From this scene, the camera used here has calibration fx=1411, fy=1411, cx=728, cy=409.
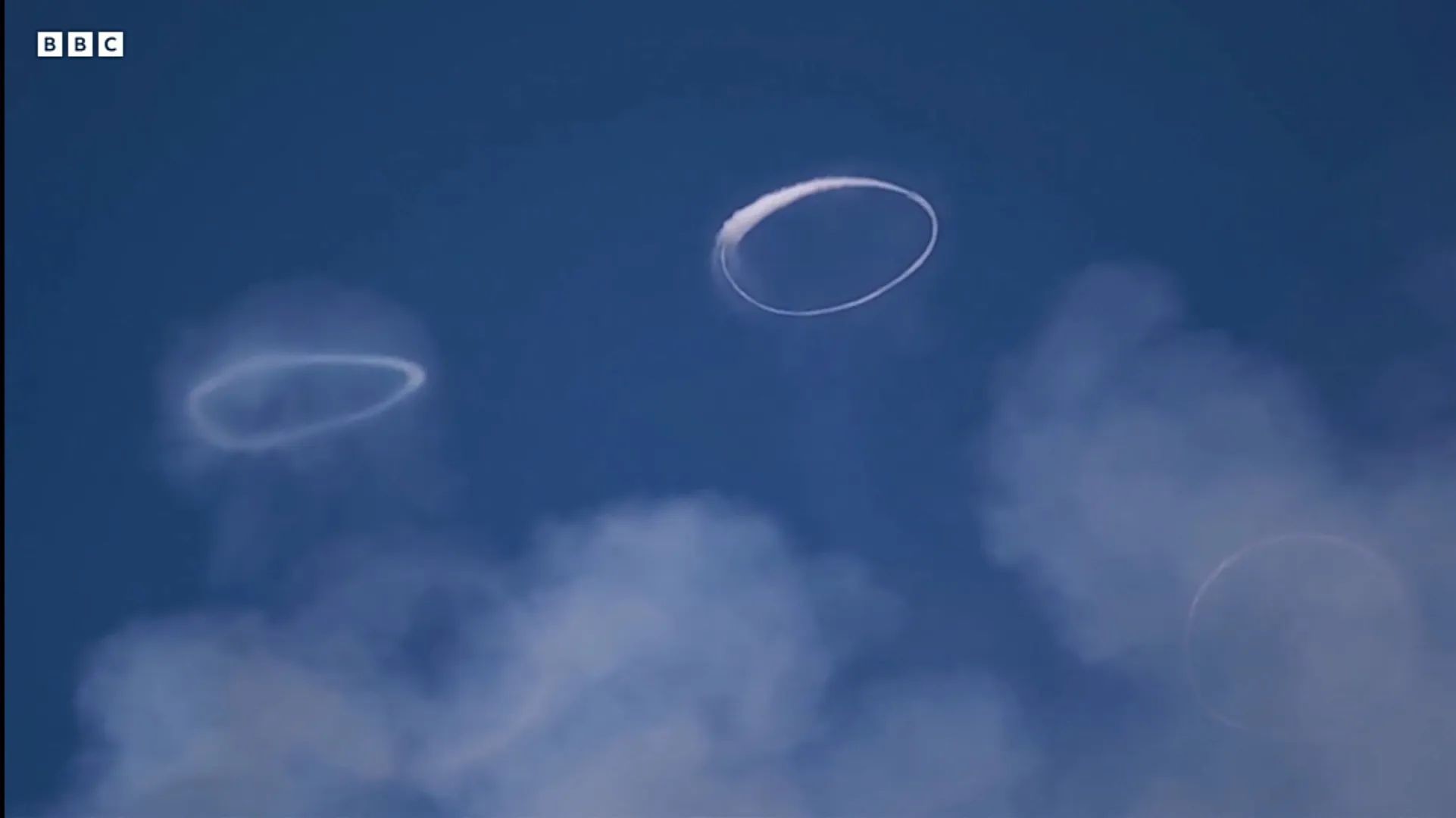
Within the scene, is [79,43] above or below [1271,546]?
above

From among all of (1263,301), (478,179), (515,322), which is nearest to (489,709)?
(515,322)

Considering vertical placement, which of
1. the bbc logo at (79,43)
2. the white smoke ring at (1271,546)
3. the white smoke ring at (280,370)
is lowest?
the white smoke ring at (1271,546)

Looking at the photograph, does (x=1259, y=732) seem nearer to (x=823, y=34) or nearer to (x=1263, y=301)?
(x=1263, y=301)

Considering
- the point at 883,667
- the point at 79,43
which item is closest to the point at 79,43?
the point at 79,43

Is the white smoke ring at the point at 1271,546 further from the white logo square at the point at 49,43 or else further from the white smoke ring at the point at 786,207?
the white logo square at the point at 49,43

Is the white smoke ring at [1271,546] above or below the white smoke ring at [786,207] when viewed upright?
below

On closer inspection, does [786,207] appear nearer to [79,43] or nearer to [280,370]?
[280,370]

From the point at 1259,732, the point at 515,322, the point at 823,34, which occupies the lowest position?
the point at 1259,732

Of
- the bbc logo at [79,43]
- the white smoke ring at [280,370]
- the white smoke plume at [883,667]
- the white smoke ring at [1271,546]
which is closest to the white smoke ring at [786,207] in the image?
the white smoke plume at [883,667]
